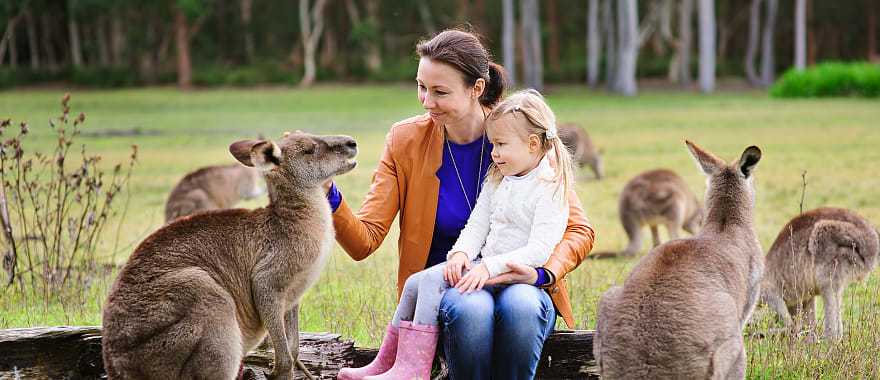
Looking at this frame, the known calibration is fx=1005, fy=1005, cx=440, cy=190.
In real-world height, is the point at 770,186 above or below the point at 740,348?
below

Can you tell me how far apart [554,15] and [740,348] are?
41533 millimetres

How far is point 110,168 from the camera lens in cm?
1348

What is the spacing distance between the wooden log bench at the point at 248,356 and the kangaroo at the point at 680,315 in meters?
0.68

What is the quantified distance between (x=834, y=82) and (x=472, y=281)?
24149mm

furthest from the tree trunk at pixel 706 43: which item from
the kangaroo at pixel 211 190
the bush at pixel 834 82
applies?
the kangaroo at pixel 211 190

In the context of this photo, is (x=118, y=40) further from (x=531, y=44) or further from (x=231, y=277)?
(x=231, y=277)

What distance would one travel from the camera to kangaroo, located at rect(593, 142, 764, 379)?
3088 mm

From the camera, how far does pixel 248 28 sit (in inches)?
1779

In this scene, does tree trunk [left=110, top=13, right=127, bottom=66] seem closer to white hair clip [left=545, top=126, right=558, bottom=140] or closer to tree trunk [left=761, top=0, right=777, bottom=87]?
tree trunk [left=761, top=0, right=777, bottom=87]

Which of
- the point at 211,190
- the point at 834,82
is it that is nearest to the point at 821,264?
the point at 211,190

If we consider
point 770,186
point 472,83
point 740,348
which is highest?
point 472,83

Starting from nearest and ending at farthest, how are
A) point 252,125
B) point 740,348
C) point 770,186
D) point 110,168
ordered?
point 740,348
point 770,186
point 110,168
point 252,125

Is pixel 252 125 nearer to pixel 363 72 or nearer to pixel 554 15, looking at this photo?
pixel 363 72

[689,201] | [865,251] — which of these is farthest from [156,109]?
[865,251]
